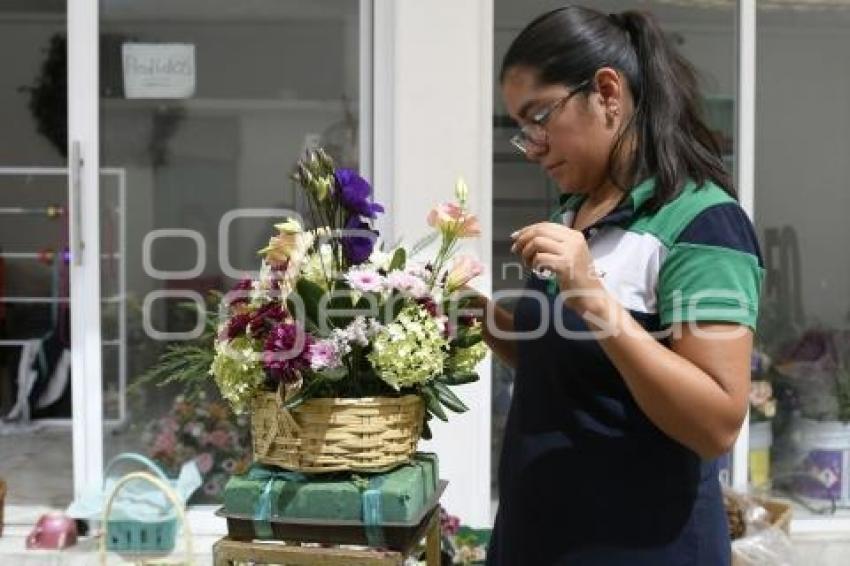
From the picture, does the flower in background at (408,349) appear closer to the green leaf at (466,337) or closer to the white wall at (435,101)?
the green leaf at (466,337)

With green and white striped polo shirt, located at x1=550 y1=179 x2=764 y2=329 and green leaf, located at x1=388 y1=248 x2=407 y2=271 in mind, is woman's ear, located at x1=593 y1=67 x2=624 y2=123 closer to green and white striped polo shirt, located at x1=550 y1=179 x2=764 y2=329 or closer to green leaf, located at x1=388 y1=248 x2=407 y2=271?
green and white striped polo shirt, located at x1=550 y1=179 x2=764 y2=329

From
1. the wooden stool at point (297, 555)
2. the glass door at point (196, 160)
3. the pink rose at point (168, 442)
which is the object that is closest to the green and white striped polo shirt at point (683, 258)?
the wooden stool at point (297, 555)

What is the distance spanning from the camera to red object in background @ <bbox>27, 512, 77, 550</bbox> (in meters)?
3.63

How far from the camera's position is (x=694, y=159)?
1.36 m

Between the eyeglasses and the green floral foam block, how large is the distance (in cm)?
57

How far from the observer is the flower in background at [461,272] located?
1.71 m

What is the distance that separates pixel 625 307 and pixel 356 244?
488mm

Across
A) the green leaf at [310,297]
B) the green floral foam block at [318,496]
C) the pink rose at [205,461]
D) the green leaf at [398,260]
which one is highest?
the green leaf at [398,260]

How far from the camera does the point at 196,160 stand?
391cm

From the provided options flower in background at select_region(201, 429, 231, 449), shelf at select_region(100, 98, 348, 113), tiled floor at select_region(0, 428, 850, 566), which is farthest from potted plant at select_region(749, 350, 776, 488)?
flower in background at select_region(201, 429, 231, 449)

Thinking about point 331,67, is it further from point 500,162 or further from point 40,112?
point 40,112

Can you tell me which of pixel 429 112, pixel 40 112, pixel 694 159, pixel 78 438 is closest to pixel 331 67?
pixel 429 112

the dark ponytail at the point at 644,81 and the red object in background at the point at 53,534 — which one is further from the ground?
the dark ponytail at the point at 644,81

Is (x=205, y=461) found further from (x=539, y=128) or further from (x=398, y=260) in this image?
(x=539, y=128)
